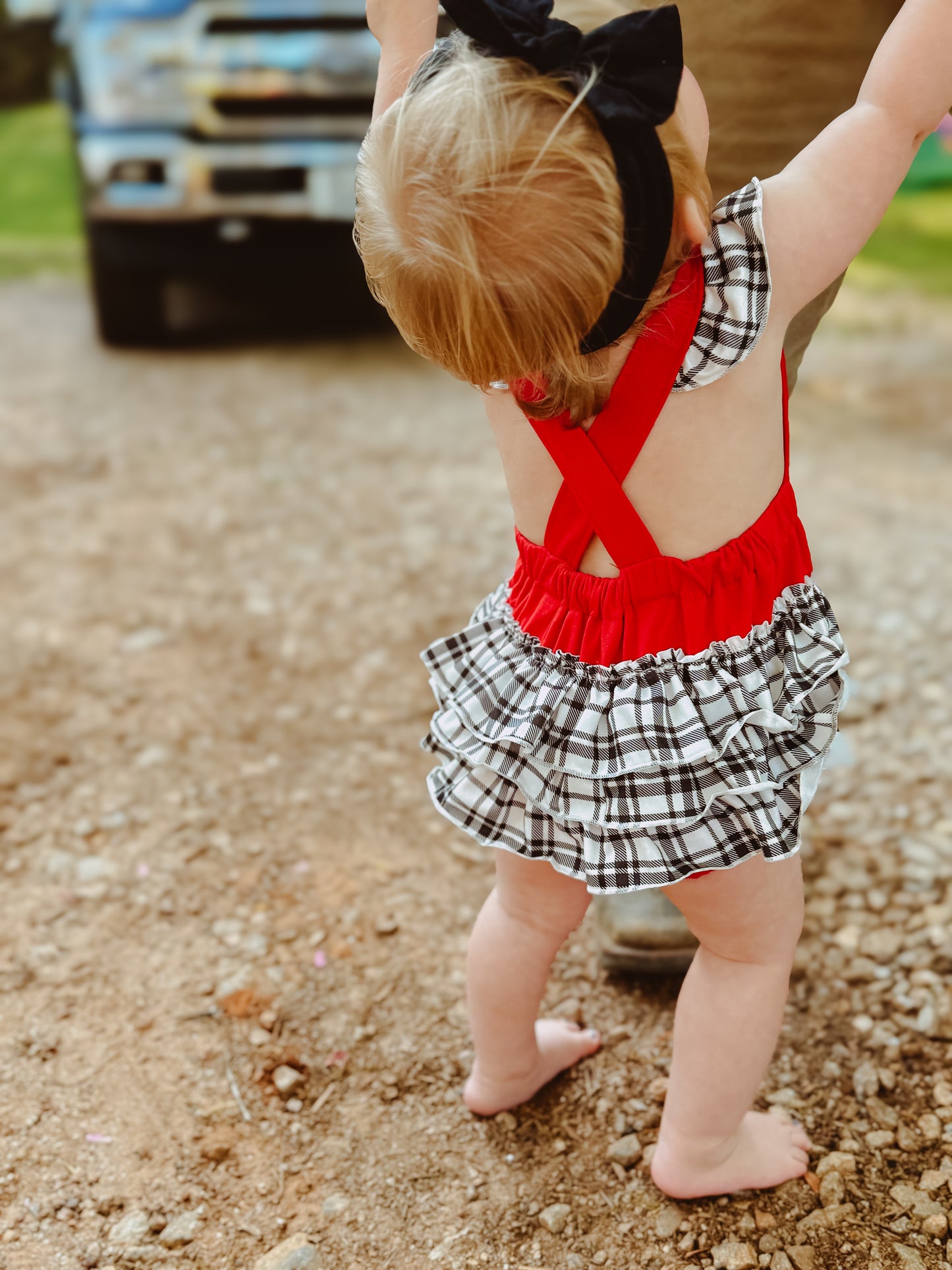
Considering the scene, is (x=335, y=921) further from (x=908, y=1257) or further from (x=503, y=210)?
→ (x=503, y=210)

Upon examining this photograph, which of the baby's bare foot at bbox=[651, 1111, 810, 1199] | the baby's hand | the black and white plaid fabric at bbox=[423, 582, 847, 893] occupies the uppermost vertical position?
the baby's hand

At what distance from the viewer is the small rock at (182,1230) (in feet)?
4.54

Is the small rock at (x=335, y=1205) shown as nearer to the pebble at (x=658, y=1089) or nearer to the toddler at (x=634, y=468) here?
the toddler at (x=634, y=468)

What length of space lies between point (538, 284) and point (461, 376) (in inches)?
5.3

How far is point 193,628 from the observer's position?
2781 mm

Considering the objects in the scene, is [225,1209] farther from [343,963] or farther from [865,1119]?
[865,1119]

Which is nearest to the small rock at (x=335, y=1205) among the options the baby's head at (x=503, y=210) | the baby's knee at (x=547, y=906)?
the baby's knee at (x=547, y=906)

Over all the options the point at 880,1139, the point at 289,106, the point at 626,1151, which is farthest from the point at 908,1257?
the point at 289,106

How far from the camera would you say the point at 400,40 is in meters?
1.21

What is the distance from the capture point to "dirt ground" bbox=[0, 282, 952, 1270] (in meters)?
1.41

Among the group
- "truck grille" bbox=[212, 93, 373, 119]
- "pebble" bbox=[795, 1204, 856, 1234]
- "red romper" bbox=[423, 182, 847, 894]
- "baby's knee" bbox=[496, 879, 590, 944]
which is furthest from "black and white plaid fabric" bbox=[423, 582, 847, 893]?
"truck grille" bbox=[212, 93, 373, 119]

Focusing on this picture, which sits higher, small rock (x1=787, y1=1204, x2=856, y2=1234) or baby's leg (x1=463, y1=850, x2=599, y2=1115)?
baby's leg (x1=463, y1=850, x2=599, y2=1115)

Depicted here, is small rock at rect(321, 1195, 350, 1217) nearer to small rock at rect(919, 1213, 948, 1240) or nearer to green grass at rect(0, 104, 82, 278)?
small rock at rect(919, 1213, 948, 1240)

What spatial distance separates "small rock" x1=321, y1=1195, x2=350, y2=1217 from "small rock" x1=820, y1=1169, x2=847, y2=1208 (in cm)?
57
